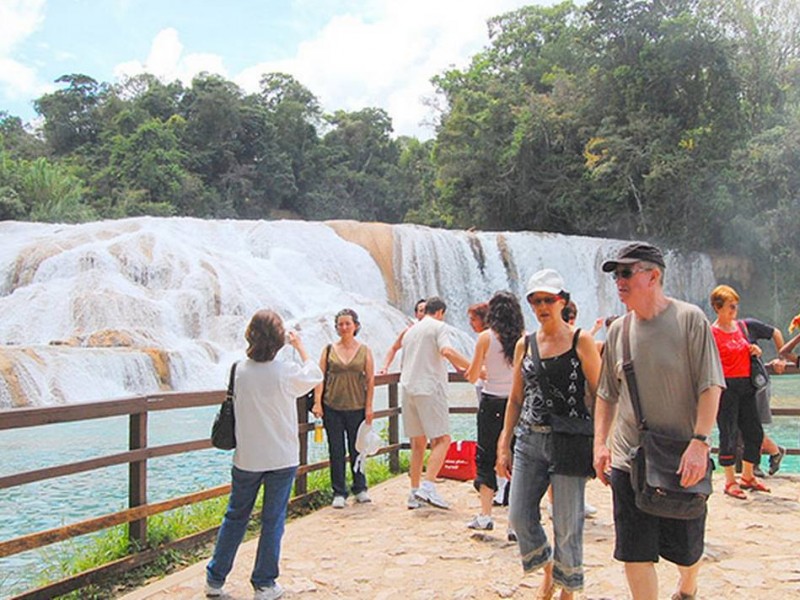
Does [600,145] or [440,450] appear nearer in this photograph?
[440,450]

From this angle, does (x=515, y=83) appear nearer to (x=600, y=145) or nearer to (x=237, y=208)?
(x=600, y=145)

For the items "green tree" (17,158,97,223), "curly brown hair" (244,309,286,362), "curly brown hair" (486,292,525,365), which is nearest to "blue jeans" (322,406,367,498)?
"curly brown hair" (486,292,525,365)

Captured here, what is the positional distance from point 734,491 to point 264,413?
4153mm

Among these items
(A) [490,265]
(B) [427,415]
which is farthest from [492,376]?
(A) [490,265]

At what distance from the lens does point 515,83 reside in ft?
123

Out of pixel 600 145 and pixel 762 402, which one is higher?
pixel 600 145

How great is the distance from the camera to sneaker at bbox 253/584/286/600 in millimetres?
3958

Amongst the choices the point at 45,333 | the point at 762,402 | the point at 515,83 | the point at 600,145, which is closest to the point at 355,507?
the point at 762,402

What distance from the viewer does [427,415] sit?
5773mm

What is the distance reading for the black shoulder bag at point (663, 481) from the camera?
2.84m

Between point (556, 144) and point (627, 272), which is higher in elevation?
point (556, 144)

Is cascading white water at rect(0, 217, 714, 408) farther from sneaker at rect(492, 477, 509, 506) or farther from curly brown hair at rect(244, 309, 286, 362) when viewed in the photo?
curly brown hair at rect(244, 309, 286, 362)

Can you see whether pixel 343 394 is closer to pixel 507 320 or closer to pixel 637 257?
pixel 507 320

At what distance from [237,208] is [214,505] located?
40.0 meters
